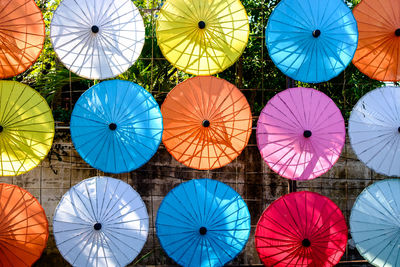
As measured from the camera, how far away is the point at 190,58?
4.77 metres

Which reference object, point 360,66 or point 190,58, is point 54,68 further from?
point 360,66

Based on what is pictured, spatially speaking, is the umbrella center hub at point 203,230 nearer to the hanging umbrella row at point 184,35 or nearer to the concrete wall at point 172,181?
the concrete wall at point 172,181

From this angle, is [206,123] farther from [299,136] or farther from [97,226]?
[97,226]

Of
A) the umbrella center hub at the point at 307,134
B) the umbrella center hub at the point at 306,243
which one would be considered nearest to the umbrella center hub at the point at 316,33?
the umbrella center hub at the point at 307,134

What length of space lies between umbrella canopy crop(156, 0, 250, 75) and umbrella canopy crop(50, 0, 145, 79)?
1.26 ft

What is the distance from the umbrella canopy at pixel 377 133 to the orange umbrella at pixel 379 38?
43cm

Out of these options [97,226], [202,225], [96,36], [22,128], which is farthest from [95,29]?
[202,225]

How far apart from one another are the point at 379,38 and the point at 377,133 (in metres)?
1.17

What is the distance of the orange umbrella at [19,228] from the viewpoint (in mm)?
4453

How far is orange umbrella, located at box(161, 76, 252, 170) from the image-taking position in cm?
457

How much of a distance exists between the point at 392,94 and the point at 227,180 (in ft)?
8.02

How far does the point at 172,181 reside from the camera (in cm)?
584

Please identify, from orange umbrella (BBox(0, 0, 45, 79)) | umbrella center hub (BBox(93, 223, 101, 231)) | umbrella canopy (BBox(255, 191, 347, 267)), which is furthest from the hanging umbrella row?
umbrella center hub (BBox(93, 223, 101, 231))

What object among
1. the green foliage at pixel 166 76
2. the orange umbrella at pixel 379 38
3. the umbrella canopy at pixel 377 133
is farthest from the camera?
the green foliage at pixel 166 76
